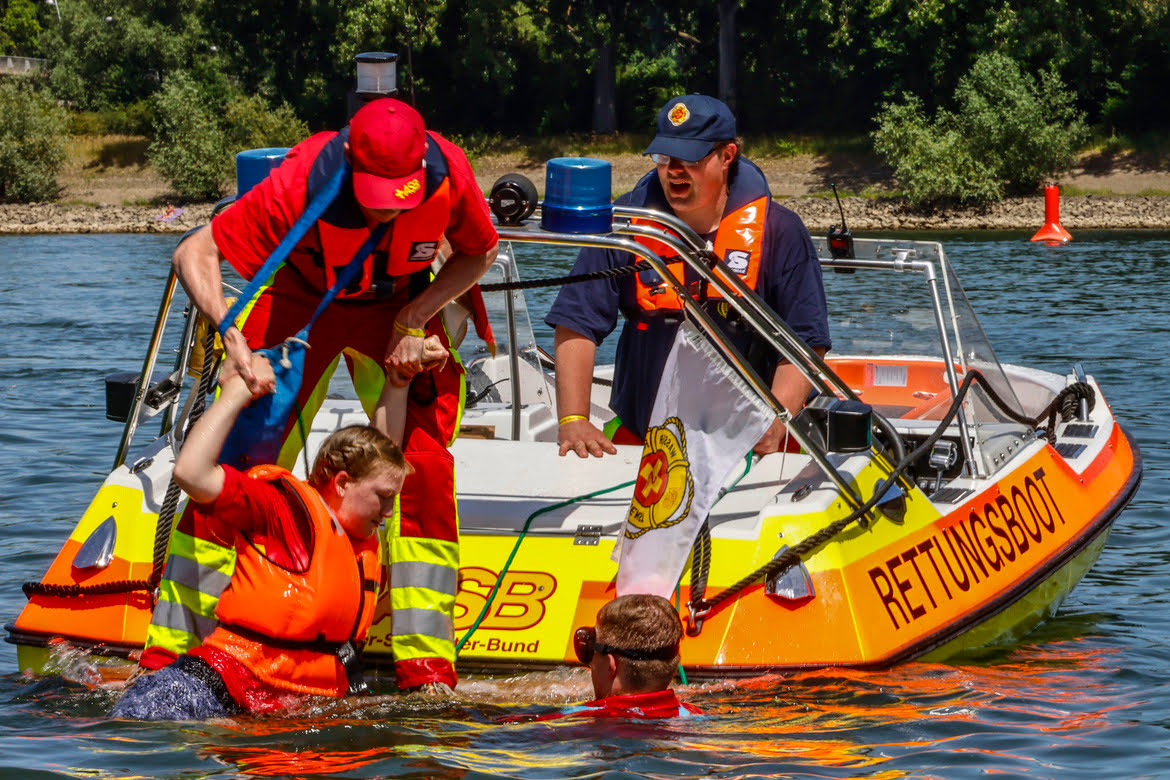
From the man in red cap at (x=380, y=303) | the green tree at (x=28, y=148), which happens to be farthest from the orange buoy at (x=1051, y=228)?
the green tree at (x=28, y=148)

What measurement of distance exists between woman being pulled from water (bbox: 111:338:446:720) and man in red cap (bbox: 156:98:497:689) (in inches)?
8.8

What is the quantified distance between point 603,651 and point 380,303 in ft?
4.19

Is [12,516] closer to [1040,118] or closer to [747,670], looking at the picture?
[747,670]

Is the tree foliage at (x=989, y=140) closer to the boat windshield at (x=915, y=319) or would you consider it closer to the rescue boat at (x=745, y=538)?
the boat windshield at (x=915, y=319)

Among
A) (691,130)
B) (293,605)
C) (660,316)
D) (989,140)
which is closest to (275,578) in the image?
(293,605)

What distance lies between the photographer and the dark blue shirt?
5.83 m

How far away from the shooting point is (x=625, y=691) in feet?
14.1

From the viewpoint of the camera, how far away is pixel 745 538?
4.90 metres

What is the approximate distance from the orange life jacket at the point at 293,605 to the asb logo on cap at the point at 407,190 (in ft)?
2.76

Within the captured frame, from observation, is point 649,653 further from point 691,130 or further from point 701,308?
point 691,130

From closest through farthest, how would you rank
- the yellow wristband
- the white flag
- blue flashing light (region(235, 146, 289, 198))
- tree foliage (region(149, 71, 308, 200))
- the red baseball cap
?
the red baseball cap
the yellow wristband
the white flag
blue flashing light (region(235, 146, 289, 198))
tree foliage (region(149, 71, 308, 200))

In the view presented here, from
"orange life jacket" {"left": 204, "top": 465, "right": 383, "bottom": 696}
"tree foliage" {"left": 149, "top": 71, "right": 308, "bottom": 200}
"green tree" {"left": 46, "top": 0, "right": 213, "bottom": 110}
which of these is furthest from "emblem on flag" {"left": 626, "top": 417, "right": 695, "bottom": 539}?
"green tree" {"left": 46, "top": 0, "right": 213, "bottom": 110}

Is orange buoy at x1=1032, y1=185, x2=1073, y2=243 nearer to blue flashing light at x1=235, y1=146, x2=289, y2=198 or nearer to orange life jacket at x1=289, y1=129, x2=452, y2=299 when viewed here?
blue flashing light at x1=235, y1=146, x2=289, y2=198

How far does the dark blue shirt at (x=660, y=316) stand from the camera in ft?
19.1
